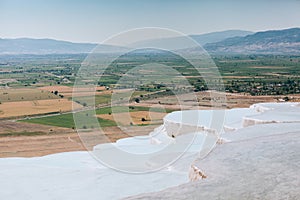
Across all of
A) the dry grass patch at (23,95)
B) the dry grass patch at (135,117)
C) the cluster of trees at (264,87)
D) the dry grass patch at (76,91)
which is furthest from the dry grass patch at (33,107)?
the cluster of trees at (264,87)

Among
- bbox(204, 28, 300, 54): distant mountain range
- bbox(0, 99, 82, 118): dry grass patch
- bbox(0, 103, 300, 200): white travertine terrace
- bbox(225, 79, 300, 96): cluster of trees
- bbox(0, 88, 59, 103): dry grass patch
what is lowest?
bbox(225, 79, 300, 96): cluster of trees

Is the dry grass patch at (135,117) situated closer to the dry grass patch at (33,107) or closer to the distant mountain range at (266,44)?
the dry grass patch at (33,107)

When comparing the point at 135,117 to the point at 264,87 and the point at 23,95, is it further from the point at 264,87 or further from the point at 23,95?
the point at 264,87

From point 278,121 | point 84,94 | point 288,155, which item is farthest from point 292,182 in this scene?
point 84,94

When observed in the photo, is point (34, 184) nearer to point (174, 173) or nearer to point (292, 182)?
point (174, 173)

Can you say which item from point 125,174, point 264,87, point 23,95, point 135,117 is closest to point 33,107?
point 23,95

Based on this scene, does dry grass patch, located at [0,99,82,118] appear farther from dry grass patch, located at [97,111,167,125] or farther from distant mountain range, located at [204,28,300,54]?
distant mountain range, located at [204,28,300,54]

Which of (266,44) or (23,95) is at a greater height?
(266,44)

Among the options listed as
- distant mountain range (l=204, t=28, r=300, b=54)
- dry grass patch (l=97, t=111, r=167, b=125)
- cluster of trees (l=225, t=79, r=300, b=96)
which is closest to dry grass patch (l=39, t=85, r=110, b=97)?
dry grass patch (l=97, t=111, r=167, b=125)

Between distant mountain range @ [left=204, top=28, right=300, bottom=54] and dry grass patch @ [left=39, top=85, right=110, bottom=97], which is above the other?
distant mountain range @ [left=204, top=28, right=300, bottom=54]
